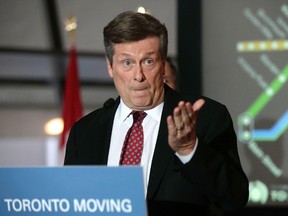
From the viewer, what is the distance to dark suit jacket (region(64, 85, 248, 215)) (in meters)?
1.89

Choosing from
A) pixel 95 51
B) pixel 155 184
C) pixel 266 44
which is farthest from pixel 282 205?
pixel 95 51

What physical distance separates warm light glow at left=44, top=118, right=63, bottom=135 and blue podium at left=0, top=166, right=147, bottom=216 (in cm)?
601

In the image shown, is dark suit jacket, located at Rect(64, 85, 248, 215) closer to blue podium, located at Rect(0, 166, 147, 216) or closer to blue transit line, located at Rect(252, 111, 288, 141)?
blue podium, located at Rect(0, 166, 147, 216)

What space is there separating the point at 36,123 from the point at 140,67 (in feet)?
20.1

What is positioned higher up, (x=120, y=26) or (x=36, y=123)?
(x=120, y=26)

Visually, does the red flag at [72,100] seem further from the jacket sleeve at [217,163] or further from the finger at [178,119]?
the finger at [178,119]

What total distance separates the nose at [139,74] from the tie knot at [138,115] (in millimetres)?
131

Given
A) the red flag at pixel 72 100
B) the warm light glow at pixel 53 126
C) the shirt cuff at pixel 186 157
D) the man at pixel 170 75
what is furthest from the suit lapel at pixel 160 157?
the warm light glow at pixel 53 126

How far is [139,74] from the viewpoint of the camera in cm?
202

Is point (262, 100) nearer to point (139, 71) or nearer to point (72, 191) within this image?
point (139, 71)

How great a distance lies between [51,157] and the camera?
5.85 m

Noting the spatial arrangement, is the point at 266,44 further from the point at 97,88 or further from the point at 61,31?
the point at 97,88

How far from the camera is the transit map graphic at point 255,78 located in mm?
4020

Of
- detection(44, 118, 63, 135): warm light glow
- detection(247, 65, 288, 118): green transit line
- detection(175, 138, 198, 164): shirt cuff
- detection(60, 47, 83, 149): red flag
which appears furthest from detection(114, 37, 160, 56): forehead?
detection(44, 118, 63, 135): warm light glow
